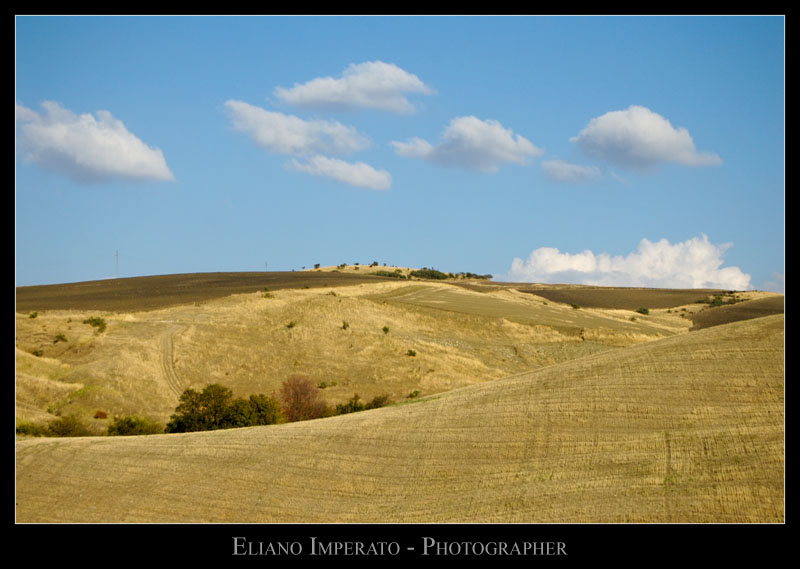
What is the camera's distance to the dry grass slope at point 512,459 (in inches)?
698

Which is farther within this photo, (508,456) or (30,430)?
(30,430)

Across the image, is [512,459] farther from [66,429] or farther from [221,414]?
[66,429]

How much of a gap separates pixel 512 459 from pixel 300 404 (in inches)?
928

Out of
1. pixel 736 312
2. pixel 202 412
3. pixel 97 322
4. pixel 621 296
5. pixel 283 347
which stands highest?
pixel 621 296

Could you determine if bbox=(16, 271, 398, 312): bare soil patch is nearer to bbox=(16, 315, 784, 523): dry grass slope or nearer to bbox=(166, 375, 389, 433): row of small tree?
bbox=(166, 375, 389, 433): row of small tree

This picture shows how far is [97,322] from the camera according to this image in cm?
6438

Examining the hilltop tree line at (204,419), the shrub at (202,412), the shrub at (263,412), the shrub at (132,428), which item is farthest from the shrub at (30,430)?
the shrub at (263,412)

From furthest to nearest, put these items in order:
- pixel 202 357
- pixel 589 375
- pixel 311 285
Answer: pixel 311 285 < pixel 202 357 < pixel 589 375

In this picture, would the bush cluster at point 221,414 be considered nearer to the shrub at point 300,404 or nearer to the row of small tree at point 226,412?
the row of small tree at point 226,412

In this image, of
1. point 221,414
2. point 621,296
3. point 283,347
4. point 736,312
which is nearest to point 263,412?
point 221,414

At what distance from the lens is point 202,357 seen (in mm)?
60781
